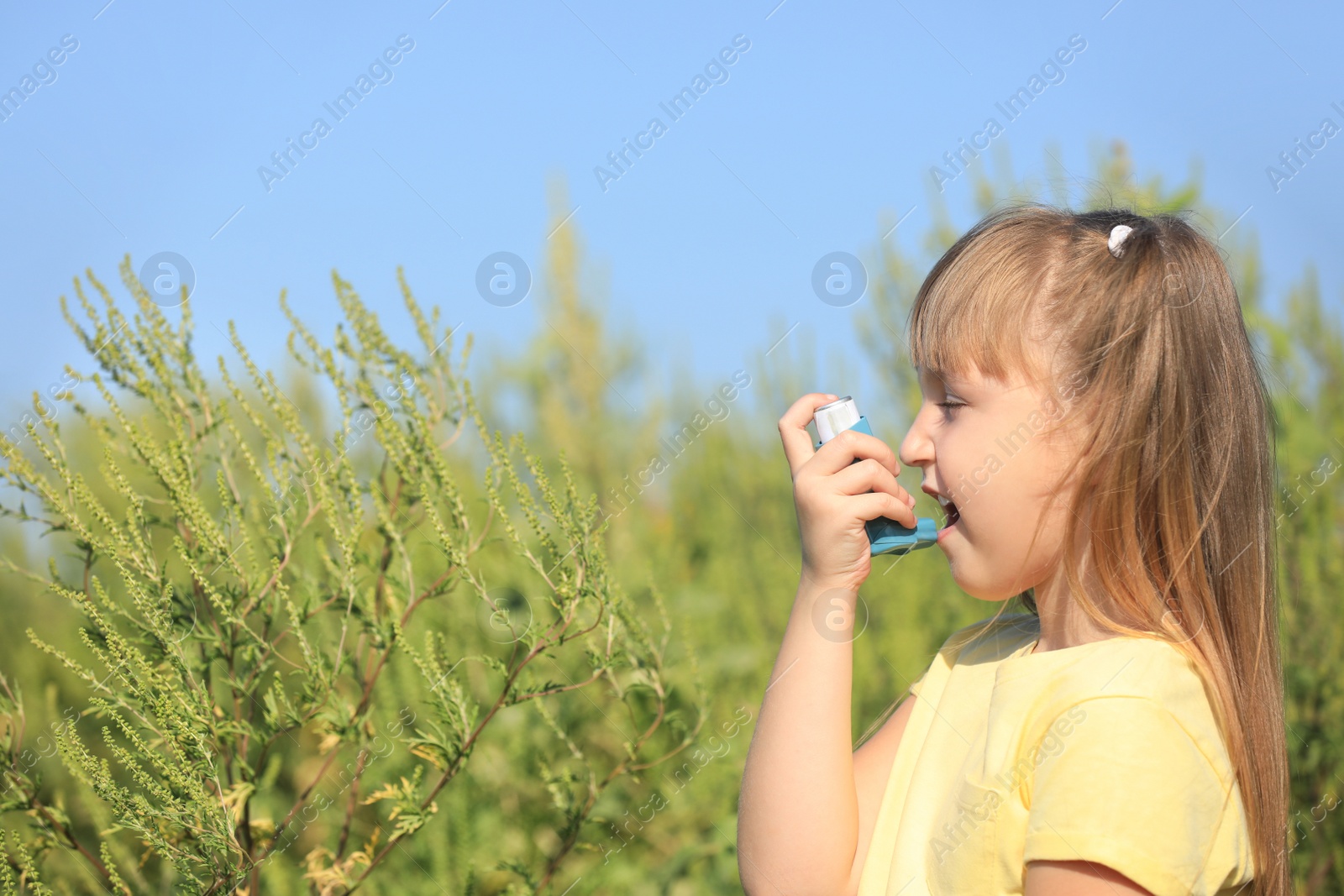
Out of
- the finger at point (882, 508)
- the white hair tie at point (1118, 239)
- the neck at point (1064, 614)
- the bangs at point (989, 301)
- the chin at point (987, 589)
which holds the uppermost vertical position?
the bangs at point (989, 301)

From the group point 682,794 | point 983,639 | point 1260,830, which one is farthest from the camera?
point 682,794

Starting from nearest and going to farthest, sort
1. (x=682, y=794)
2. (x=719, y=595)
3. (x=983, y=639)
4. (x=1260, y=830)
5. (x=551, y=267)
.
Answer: (x=1260, y=830) → (x=983, y=639) → (x=682, y=794) → (x=719, y=595) → (x=551, y=267)

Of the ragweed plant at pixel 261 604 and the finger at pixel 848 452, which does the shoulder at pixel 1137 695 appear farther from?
the ragweed plant at pixel 261 604

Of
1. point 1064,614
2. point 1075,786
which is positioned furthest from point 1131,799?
point 1064,614

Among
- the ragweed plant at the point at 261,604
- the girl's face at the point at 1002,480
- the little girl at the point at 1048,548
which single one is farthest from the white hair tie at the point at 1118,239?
the ragweed plant at the point at 261,604

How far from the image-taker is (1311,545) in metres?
2.90

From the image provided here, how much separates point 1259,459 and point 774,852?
80 centimetres

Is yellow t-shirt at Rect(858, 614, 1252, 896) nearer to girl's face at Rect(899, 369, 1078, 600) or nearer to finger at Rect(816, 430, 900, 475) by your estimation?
girl's face at Rect(899, 369, 1078, 600)

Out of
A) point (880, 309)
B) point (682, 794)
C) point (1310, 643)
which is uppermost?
point (880, 309)

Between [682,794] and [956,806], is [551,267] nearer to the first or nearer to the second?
[682,794]

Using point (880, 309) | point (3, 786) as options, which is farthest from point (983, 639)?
point (880, 309)

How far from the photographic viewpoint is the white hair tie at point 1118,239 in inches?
49.9

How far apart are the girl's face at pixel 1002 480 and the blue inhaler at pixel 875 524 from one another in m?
0.05

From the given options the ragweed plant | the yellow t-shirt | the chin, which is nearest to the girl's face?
the chin
